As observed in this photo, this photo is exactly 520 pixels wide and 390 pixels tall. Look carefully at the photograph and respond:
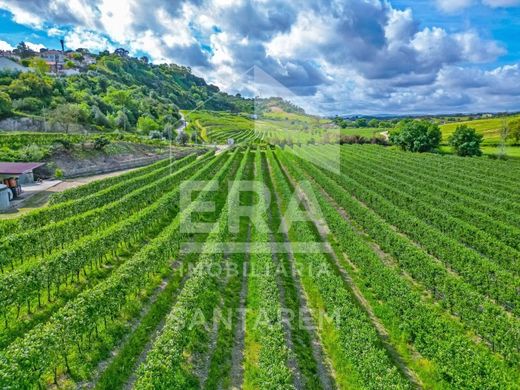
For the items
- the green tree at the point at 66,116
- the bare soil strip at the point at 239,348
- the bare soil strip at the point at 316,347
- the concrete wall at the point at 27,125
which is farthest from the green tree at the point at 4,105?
the bare soil strip at the point at 316,347

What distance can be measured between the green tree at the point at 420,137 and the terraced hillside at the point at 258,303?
62.4 m

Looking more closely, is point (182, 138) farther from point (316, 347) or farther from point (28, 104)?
point (316, 347)

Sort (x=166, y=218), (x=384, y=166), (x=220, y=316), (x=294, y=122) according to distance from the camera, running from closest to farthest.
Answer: (x=220, y=316), (x=166, y=218), (x=384, y=166), (x=294, y=122)

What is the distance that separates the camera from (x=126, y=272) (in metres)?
16.4

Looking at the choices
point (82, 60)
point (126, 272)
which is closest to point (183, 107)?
point (82, 60)

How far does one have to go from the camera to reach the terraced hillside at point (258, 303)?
11445 millimetres

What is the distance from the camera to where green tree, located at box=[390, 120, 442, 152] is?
8550 cm

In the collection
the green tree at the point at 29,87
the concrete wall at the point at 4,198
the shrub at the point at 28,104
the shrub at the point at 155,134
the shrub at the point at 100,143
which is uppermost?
the green tree at the point at 29,87

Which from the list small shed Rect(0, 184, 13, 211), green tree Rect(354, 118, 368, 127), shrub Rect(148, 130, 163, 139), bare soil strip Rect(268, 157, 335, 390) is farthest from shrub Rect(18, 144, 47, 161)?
green tree Rect(354, 118, 368, 127)

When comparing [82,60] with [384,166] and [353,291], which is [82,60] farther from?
[353,291]

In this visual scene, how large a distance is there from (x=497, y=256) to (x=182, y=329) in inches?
734

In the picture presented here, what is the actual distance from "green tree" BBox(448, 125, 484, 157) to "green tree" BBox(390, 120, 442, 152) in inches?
312

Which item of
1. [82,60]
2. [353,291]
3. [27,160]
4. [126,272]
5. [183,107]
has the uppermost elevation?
[82,60]

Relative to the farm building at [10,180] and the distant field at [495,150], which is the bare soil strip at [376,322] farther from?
the distant field at [495,150]
